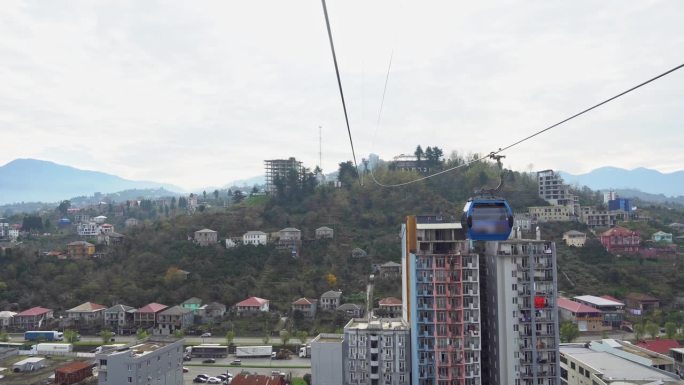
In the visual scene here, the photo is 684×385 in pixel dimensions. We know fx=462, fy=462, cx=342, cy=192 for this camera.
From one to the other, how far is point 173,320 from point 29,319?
643cm

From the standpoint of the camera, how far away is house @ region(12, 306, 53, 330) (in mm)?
19578

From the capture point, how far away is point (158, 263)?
910 inches

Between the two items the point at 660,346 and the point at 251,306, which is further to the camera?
the point at 251,306

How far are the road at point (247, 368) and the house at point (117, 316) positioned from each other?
18.4 feet

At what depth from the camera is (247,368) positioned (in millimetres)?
14578

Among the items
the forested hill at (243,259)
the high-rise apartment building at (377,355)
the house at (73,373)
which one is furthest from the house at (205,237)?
the high-rise apartment building at (377,355)

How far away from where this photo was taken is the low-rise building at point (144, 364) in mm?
10562

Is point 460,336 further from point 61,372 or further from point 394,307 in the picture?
point 61,372

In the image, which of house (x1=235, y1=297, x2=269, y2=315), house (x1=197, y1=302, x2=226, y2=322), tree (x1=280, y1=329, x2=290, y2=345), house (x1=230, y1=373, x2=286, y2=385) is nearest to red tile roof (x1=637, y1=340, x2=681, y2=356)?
house (x1=230, y1=373, x2=286, y2=385)

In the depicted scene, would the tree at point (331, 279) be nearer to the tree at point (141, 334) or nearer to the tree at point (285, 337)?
the tree at point (285, 337)

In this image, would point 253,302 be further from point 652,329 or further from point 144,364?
point 652,329

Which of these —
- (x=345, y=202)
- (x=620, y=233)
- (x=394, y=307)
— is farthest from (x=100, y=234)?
(x=620, y=233)

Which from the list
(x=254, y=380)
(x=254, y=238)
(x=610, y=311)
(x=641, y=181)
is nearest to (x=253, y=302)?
(x=254, y=238)

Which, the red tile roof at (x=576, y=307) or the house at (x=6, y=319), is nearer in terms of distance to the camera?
the red tile roof at (x=576, y=307)
